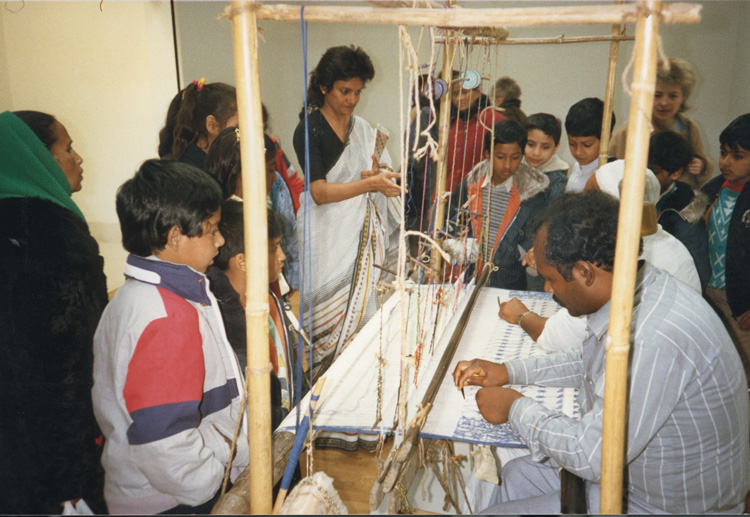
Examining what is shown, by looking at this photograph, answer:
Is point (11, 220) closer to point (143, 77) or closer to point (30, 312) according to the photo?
point (30, 312)

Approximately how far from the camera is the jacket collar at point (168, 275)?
1.08 m

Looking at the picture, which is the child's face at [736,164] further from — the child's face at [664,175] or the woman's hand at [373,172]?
the woman's hand at [373,172]

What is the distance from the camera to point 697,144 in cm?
297

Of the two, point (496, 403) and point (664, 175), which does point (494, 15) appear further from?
point (664, 175)

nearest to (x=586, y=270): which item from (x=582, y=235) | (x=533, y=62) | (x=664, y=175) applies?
(x=582, y=235)

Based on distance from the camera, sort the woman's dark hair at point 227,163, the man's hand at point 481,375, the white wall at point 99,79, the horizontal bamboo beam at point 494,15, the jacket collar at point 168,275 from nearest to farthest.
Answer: the horizontal bamboo beam at point 494,15
the jacket collar at point 168,275
the man's hand at point 481,375
the woman's dark hair at point 227,163
the white wall at point 99,79

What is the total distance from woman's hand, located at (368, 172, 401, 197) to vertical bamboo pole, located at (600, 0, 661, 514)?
5.27 ft

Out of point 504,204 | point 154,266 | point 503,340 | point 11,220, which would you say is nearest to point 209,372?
point 154,266

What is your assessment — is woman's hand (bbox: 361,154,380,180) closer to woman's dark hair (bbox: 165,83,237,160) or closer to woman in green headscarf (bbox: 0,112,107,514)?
woman's dark hair (bbox: 165,83,237,160)

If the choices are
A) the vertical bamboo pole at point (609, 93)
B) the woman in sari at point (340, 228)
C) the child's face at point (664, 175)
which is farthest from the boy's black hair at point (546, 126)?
the woman in sari at point (340, 228)

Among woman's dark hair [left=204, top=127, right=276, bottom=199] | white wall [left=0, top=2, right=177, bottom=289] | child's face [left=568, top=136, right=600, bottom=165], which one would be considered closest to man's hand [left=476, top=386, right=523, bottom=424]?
woman's dark hair [left=204, top=127, right=276, bottom=199]

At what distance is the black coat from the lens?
4.33 feet

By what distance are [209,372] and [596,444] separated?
0.80 m

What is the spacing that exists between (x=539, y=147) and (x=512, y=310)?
4.65 ft
